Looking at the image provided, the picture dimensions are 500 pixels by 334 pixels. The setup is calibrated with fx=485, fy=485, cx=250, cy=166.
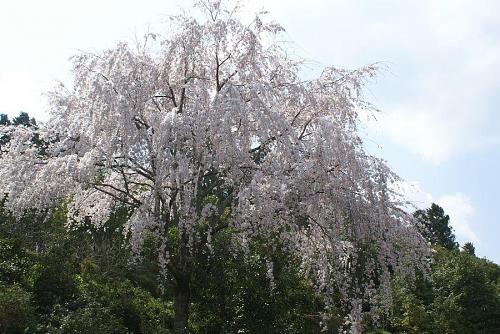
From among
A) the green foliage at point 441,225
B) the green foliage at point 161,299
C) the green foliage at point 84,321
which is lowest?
the green foliage at point 84,321

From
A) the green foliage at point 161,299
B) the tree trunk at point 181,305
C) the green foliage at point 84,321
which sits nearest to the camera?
the tree trunk at point 181,305

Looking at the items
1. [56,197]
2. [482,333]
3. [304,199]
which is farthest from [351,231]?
[482,333]

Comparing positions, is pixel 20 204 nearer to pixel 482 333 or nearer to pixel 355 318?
pixel 355 318

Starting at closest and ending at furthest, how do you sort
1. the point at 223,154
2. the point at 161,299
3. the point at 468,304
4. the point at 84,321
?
the point at 223,154, the point at 84,321, the point at 161,299, the point at 468,304

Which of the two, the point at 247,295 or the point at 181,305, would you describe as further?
the point at 247,295

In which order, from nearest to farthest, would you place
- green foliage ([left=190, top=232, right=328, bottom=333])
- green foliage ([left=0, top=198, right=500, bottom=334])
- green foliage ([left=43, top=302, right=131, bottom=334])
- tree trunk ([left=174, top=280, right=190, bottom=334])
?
tree trunk ([left=174, top=280, right=190, bottom=334]), green foliage ([left=43, top=302, right=131, bottom=334]), green foliage ([left=0, top=198, right=500, bottom=334]), green foliage ([left=190, top=232, right=328, bottom=333])

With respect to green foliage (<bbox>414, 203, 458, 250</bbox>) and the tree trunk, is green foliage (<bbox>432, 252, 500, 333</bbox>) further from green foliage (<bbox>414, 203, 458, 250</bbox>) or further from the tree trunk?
green foliage (<bbox>414, 203, 458, 250</bbox>)

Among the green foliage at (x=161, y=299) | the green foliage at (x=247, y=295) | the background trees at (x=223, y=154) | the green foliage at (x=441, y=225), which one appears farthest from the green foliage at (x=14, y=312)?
the green foliage at (x=441, y=225)

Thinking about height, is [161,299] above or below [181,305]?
above

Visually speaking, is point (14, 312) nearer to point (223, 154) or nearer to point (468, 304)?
point (223, 154)

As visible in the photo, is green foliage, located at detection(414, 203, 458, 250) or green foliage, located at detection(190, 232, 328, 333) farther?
green foliage, located at detection(414, 203, 458, 250)

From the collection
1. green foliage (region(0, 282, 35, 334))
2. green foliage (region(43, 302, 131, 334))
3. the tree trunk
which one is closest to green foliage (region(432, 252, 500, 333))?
green foliage (region(43, 302, 131, 334))

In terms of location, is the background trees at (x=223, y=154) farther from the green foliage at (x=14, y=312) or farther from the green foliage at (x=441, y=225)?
the green foliage at (x=441, y=225)

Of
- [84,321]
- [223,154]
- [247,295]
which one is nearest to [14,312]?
[84,321]
